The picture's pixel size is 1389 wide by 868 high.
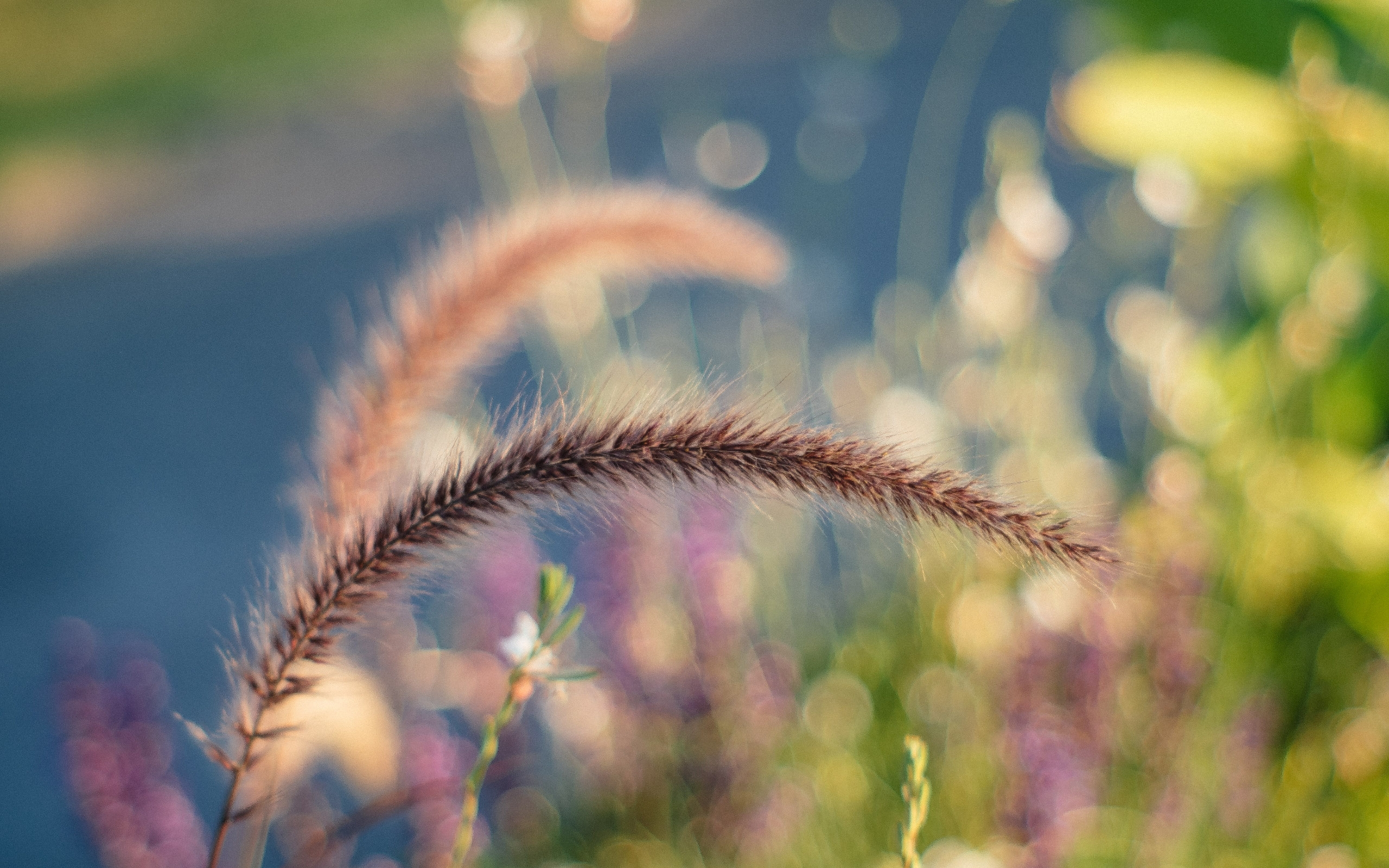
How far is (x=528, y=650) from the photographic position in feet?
1.36

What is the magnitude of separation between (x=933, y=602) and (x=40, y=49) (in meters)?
4.02

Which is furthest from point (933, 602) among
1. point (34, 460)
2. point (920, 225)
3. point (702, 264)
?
point (34, 460)

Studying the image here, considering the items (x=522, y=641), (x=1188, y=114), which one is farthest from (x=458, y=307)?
(x=1188, y=114)

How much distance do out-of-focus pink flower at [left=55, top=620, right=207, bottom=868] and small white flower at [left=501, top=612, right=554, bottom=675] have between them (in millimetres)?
402

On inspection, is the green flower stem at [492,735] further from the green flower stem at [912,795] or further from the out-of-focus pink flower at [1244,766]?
the out-of-focus pink flower at [1244,766]

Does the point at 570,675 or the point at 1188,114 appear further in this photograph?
the point at 1188,114

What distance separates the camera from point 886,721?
4.13 ft

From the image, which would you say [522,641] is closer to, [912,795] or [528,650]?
[528,650]

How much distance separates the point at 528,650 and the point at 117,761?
466mm

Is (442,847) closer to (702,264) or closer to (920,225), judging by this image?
(702,264)

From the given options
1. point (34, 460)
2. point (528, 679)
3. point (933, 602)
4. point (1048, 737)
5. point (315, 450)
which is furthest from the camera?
point (34, 460)

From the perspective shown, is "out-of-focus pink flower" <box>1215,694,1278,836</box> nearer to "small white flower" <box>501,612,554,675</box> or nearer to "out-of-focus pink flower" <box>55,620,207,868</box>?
"small white flower" <box>501,612,554,675</box>

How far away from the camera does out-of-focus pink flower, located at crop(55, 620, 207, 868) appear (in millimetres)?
676

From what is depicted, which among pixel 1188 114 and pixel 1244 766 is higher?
pixel 1188 114
